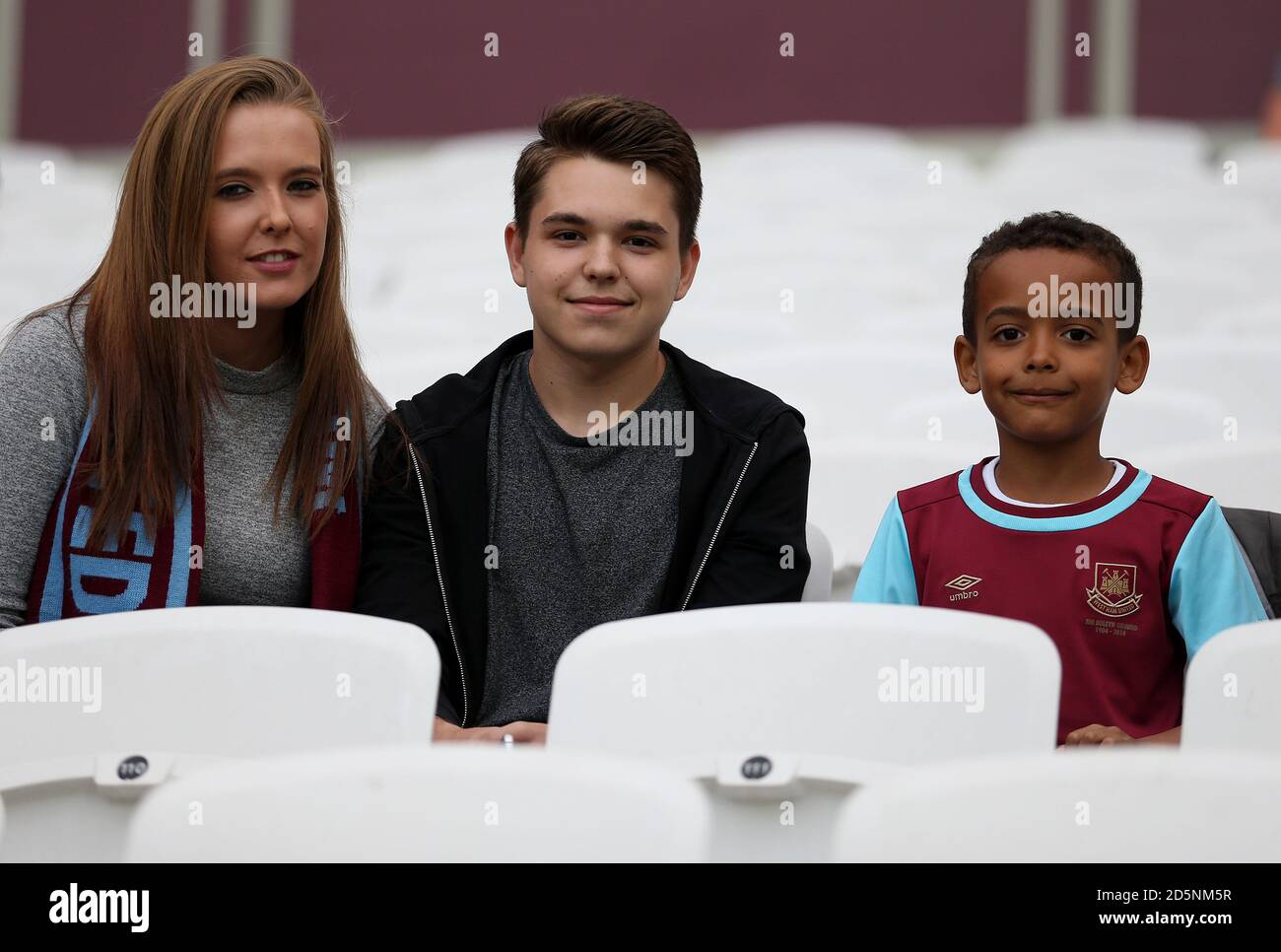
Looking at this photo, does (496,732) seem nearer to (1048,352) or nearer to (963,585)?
(963,585)

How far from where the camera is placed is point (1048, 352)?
6.43 ft

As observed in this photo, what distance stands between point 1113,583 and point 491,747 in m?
0.95

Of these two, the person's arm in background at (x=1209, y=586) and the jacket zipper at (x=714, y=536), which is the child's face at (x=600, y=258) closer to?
the jacket zipper at (x=714, y=536)

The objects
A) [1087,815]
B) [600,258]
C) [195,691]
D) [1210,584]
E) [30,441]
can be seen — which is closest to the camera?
[1087,815]

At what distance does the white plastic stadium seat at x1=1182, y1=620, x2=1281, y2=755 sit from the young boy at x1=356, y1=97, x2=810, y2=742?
0.68 meters

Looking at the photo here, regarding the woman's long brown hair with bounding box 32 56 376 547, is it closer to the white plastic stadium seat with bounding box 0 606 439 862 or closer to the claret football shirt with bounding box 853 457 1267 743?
the white plastic stadium seat with bounding box 0 606 439 862

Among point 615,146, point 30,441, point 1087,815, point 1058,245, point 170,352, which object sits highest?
point 615,146

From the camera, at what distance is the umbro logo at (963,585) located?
197 cm

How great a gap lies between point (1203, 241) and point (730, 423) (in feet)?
9.95

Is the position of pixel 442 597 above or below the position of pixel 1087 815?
above

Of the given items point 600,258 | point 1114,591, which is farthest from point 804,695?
point 600,258
